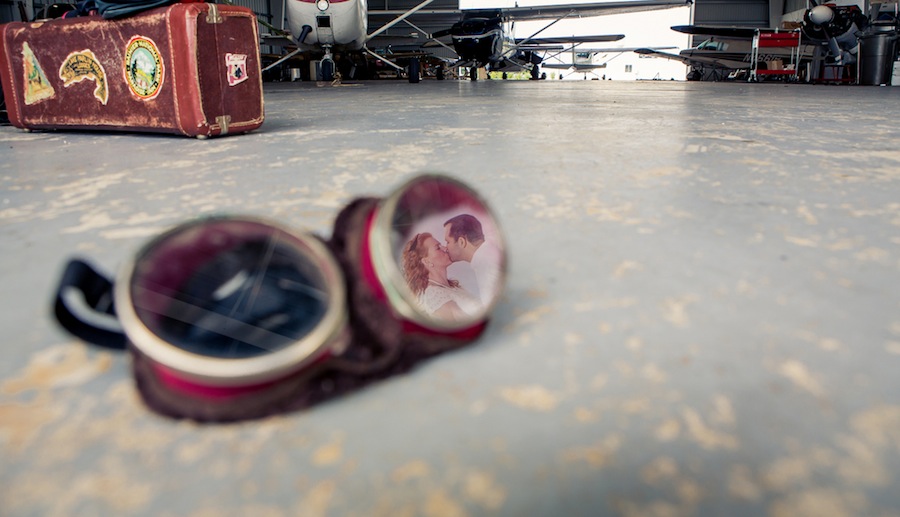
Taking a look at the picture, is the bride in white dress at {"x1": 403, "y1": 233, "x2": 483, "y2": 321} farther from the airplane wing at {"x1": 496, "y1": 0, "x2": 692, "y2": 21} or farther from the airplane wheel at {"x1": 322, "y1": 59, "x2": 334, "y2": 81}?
the airplane wing at {"x1": 496, "y1": 0, "x2": 692, "y2": 21}

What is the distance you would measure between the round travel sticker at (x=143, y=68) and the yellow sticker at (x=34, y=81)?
1.38ft

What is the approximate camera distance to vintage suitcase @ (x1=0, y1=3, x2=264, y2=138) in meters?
1.76

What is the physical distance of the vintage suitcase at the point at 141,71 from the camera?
1.76m

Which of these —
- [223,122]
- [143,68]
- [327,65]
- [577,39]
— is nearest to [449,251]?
[223,122]

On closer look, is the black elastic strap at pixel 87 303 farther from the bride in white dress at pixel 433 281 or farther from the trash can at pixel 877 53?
the trash can at pixel 877 53

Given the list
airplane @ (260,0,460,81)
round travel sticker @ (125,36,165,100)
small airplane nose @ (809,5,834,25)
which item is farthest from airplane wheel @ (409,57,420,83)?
round travel sticker @ (125,36,165,100)

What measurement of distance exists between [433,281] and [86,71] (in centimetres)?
200

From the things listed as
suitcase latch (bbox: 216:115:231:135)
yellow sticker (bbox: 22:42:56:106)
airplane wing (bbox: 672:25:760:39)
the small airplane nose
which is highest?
airplane wing (bbox: 672:25:760:39)

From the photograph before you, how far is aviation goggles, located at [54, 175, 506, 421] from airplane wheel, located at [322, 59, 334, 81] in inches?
274

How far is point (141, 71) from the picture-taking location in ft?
6.05

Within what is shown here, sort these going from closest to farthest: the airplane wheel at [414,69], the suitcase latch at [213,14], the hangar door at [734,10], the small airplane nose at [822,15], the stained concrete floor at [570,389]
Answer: the stained concrete floor at [570,389] → the suitcase latch at [213,14] → the airplane wheel at [414,69] → the small airplane nose at [822,15] → the hangar door at [734,10]

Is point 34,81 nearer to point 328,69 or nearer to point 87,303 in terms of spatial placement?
point 87,303

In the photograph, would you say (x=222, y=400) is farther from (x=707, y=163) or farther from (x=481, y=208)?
(x=707, y=163)

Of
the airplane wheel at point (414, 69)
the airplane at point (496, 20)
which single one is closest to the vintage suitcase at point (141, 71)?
the airplane wheel at point (414, 69)
